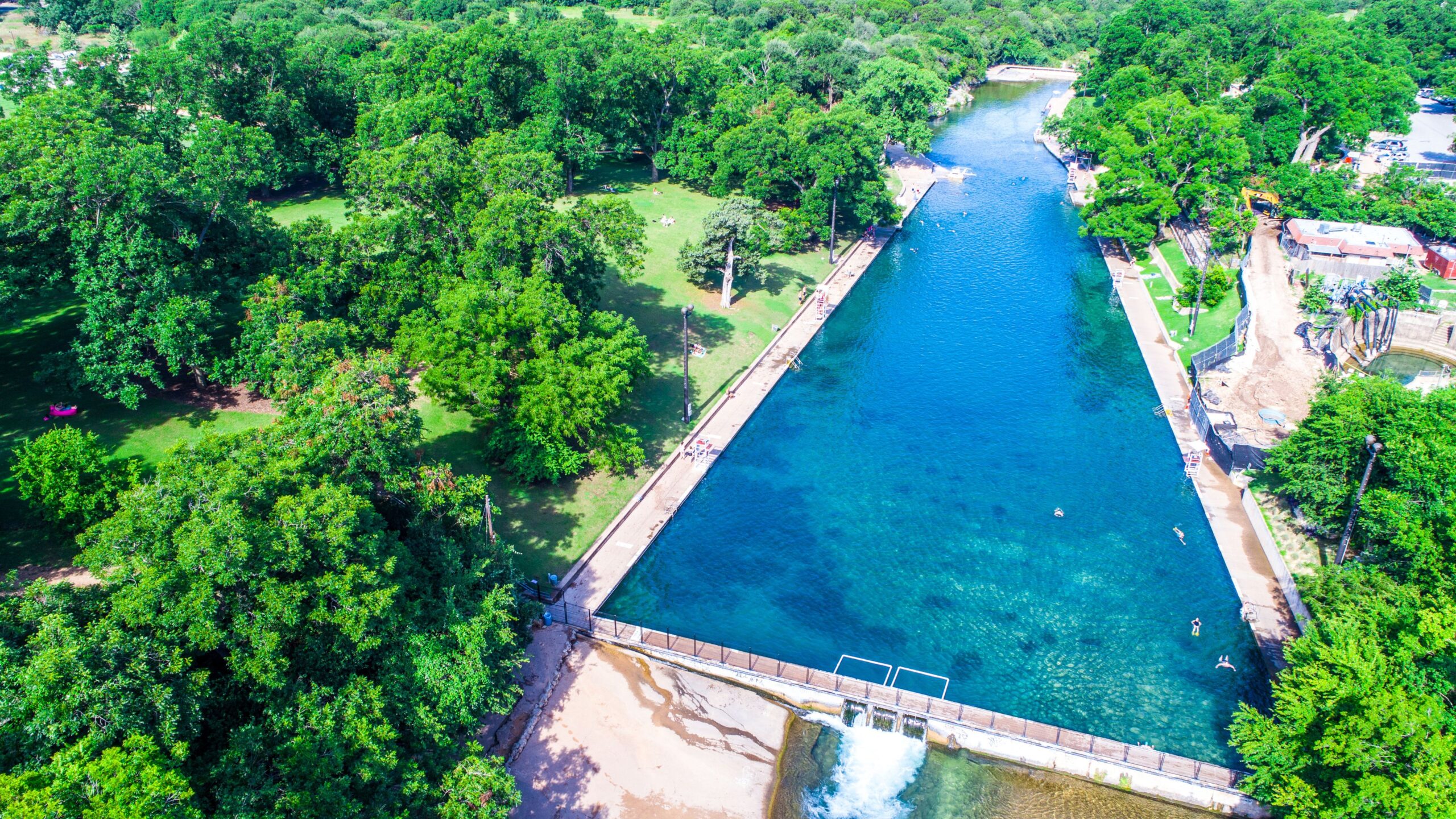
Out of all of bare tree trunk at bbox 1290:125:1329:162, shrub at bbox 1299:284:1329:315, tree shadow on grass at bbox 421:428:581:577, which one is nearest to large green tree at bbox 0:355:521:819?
tree shadow on grass at bbox 421:428:581:577

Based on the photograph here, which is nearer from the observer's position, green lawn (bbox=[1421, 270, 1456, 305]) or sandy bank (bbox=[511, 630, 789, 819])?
sandy bank (bbox=[511, 630, 789, 819])

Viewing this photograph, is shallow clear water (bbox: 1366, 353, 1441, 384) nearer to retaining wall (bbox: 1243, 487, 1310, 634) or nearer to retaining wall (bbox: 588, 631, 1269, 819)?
retaining wall (bbox: 1243, 487, 1310, 634)

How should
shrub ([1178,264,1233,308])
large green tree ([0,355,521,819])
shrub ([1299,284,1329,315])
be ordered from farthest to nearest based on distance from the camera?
shrub ([1178,264,1233,308])
shrub ([1299,284,1329,315])
large green tree ([0,355,521,819])

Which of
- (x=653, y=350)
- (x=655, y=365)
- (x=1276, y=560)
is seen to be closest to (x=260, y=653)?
(x=655, y=365)

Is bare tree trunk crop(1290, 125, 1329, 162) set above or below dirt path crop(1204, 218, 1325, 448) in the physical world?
above

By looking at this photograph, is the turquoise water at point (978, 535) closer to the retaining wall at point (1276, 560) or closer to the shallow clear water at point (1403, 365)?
the retaining wall at point (1276, 560)

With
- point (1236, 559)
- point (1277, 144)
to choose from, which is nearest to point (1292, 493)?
point (1236, 559)

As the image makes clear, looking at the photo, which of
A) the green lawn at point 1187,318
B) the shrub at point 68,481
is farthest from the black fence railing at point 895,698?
the green lawn at point 1187,318
